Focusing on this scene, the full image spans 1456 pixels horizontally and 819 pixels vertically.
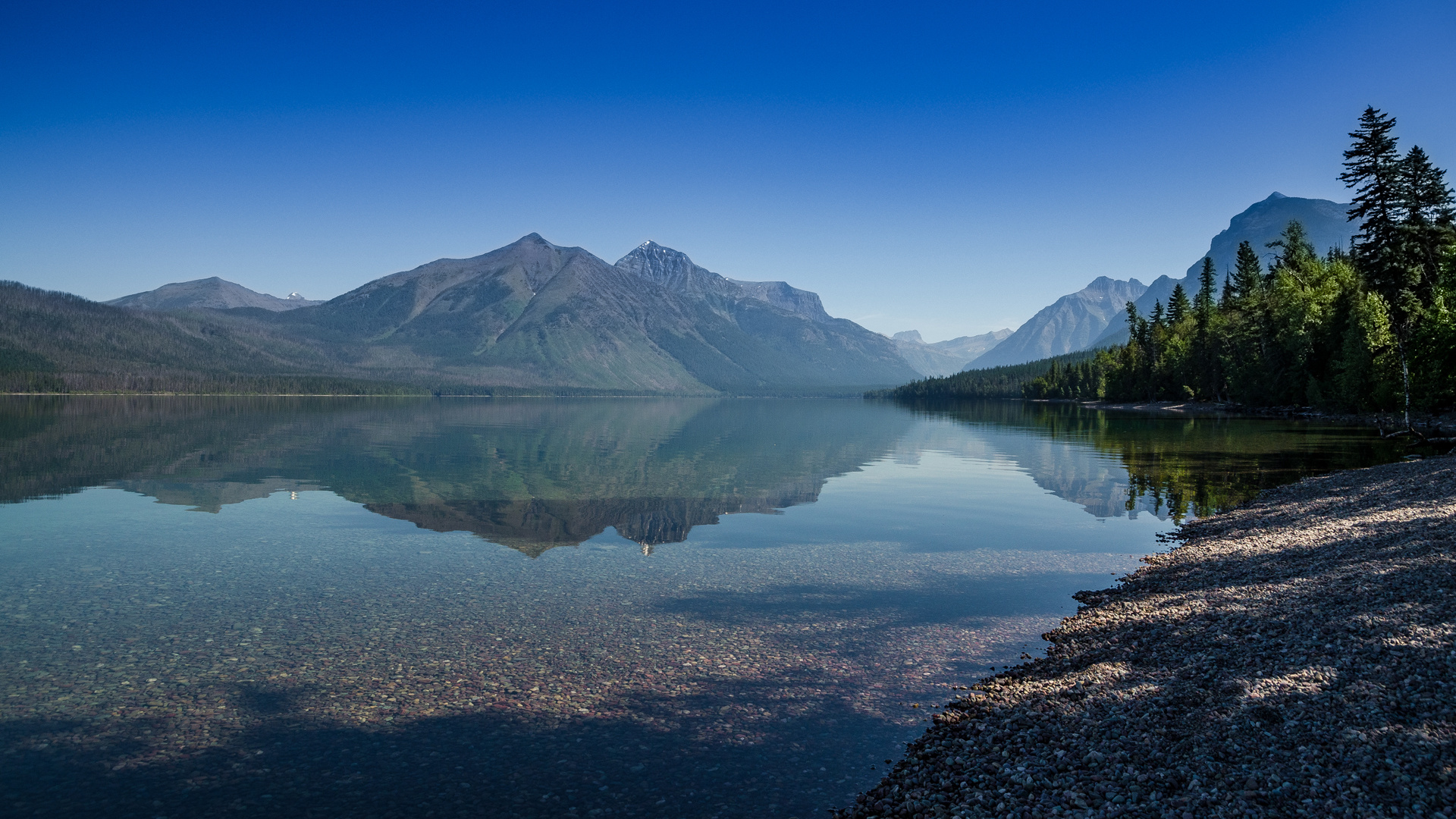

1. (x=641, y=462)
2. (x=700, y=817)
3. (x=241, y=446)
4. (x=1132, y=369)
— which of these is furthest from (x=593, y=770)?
(x=1132, y=369)

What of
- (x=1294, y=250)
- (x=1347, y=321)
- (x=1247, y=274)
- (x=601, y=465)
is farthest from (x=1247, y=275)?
(x=601, y=465)

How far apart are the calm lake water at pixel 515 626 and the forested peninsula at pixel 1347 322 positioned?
2857 centimetres

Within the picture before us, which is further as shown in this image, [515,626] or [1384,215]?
[1384,215]

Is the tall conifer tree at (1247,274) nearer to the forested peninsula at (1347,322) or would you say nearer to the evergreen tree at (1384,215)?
the forested peninsula at (1347,322)

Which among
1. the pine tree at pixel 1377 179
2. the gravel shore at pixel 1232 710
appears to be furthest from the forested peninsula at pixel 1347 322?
the gravel shore at pixel 1232 710

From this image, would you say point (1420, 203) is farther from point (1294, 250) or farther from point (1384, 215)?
point (1294, 250)

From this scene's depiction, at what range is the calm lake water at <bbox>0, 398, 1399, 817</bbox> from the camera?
39.2ft

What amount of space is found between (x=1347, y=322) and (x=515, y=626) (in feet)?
356

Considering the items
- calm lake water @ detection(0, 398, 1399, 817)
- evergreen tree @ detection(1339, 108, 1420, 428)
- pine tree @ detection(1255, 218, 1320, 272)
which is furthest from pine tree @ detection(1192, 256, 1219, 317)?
calm lake water @ detection(0, 398, 1399, 817)

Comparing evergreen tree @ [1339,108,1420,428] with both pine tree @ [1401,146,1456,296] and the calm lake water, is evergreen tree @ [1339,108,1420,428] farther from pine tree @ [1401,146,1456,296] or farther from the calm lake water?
the calm lake water

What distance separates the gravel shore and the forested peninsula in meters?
51.7

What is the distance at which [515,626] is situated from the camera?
19047 millimetres

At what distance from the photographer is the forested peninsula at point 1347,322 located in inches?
2589

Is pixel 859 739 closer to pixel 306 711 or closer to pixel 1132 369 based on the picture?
A: pixel 306 711
